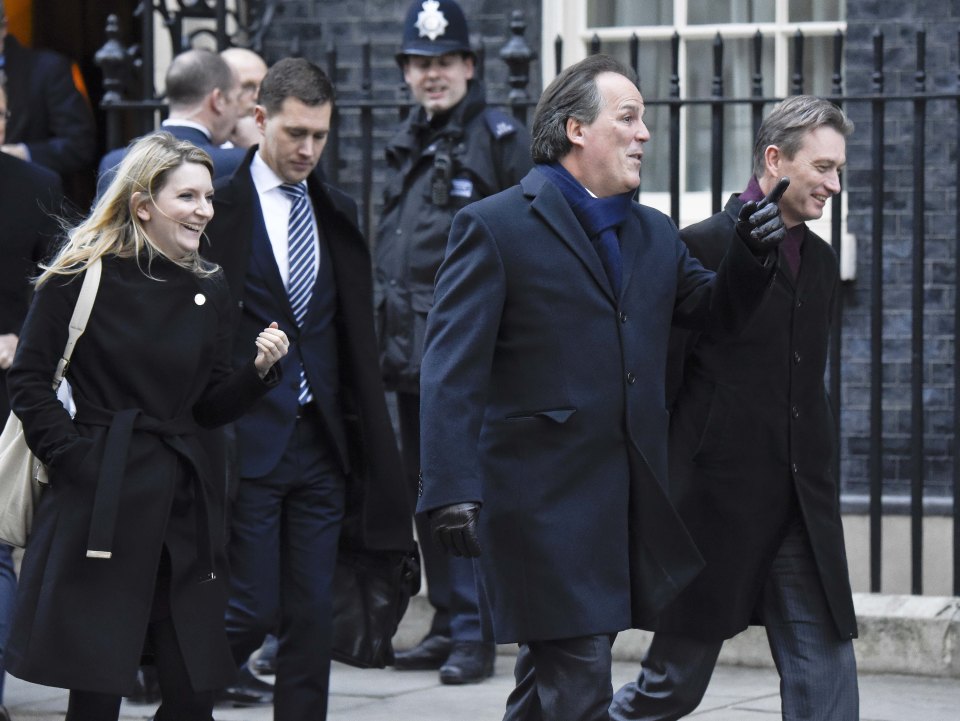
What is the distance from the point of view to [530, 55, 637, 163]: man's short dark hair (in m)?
4.47

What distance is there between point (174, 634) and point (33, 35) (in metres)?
6.75

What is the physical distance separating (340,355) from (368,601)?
2.44 ft

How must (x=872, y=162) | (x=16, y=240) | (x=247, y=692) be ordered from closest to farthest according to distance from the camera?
(x=16, y=240), (x=247, y=692), (x=872, y=162)

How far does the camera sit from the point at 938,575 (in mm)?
8281

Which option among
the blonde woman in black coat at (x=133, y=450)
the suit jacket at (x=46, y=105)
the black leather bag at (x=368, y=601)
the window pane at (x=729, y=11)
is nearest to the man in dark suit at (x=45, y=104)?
the suit jacket at (x=46, y=105)

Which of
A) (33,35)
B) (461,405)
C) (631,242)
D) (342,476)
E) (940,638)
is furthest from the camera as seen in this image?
(33,35)

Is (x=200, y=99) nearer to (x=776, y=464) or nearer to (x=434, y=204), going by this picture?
(x=434, y=204)

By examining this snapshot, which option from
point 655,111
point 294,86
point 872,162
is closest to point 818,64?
point 655,111

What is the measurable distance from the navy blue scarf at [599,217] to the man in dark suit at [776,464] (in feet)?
1.59

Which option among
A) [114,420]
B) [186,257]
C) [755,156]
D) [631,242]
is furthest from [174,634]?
[755,156]

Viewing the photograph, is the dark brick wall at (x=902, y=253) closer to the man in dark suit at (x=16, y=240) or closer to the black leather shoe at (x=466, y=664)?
the black leather shoe at (x=466, y=664)

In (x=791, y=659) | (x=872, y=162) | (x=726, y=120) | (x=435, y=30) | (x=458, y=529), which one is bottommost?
(x=791, y=659)

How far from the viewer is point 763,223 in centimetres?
432

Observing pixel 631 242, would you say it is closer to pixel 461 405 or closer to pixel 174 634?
pixel 461 405
